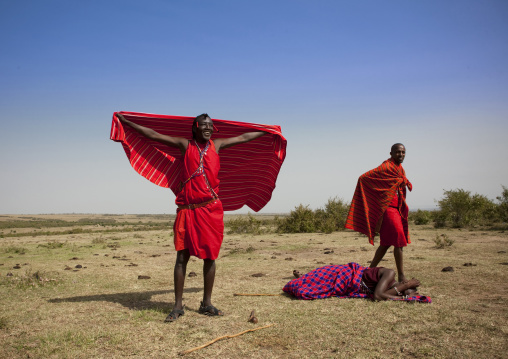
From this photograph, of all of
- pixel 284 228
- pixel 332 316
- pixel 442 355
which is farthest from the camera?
pixel 284 228

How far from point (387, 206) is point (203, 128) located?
13.1 ft

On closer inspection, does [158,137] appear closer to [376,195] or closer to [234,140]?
[234,140]

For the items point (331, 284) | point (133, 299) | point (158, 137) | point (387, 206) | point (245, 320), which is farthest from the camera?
point (387, 206)

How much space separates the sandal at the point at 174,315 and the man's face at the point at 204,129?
Answer: 2408 mm

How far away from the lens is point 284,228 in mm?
25344

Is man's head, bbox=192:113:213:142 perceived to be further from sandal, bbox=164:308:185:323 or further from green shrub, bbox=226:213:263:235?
green shrub, bbox=226:213:263:235

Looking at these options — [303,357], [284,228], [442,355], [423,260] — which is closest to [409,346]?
[442,355]

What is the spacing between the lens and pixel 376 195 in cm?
741

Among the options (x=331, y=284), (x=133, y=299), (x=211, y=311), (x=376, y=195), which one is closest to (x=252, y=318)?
(x=211, y=311)

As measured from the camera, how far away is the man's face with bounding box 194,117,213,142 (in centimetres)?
529

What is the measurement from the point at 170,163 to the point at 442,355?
4685 mm

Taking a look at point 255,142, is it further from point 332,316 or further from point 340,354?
point 340,354

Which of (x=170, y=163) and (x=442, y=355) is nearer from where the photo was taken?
(x=442, y=355)

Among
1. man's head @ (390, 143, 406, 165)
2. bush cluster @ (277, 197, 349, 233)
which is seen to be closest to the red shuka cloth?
man's head @ (390, 143, 406, 165)
